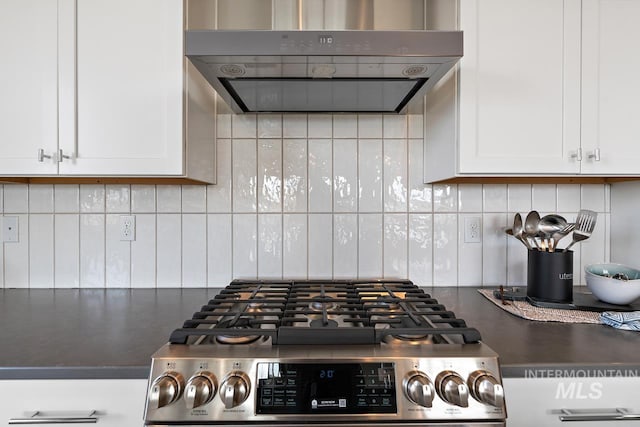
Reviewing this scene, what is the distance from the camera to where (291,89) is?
1.22 m

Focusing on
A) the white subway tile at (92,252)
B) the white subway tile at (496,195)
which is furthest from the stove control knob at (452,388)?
the white subway tile at (92,252)

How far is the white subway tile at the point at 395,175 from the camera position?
1.51 metres

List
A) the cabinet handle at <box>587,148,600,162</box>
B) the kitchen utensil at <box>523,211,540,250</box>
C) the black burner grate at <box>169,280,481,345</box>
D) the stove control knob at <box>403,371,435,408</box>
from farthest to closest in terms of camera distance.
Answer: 1. the kitchen utensil at <box>523,211,540,250</box>
2. the cabinet handle at <box>587,148,600,162</box>
3. the black burner grate at <box>169,280,481,345</box>
4. the stove control knob at <box>403,371,435,408</box>

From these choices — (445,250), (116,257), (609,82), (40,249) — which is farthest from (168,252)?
(609,82)

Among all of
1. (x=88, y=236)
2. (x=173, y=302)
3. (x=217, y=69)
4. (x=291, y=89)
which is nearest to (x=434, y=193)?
(x=291, y=89)

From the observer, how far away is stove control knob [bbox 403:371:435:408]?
71 centimetres

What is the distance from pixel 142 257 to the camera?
58.4 inches

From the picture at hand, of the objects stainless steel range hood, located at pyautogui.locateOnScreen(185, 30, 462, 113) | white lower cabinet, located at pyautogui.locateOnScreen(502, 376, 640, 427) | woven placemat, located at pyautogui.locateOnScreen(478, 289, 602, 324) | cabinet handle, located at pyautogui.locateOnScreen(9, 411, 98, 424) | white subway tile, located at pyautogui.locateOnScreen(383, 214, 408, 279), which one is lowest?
cabinet handle, located at pyautogui.locateOnScreen(9, 411, 98, 424)

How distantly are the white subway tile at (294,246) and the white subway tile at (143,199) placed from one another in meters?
0.56

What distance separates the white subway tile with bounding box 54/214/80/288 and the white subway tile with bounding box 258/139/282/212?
2.54 ft

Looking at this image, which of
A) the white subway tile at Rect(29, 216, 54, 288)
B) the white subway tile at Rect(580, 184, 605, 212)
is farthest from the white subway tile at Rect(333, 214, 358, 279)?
the white subway tile at Rect(29, 216, 54, 288)

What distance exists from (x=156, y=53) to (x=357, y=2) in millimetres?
786

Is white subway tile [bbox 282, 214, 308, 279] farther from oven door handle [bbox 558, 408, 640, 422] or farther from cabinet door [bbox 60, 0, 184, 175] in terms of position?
oven door handle [bbox 558, 408, 640, 422]

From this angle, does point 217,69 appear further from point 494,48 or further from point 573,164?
point 573,164
